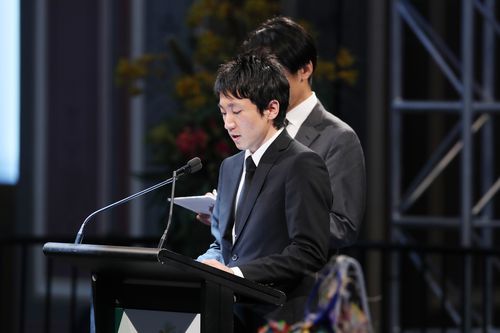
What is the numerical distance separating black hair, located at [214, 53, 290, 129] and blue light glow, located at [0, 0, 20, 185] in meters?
4.77

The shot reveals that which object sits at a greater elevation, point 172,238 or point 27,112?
point 27,112

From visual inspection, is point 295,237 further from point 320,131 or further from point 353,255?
point 353,255

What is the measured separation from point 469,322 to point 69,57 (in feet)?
10.4

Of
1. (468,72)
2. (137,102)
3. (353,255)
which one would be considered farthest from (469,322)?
(137,102)

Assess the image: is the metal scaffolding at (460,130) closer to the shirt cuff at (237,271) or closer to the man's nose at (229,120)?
the man's nose at (229,120)

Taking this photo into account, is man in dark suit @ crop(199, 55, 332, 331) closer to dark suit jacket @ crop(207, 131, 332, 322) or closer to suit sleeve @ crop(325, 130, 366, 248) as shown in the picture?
dark suit jacket @ crop(207, 131, 332, 322)

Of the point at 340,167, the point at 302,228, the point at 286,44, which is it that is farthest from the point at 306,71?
the point at 302,228

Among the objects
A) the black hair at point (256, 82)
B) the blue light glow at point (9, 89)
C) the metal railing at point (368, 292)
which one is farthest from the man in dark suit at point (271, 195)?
the blue light glow at point (9, 89)

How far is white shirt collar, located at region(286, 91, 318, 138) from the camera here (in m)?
2.94

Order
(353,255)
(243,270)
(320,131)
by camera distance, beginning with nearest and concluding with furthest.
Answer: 1. (243,270)
2. (320,131)
3. (353,255)

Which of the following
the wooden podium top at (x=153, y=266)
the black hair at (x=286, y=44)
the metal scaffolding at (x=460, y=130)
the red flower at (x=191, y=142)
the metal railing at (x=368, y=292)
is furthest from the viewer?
the metal railing at (x=368, y=292)

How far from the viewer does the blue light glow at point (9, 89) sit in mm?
7246

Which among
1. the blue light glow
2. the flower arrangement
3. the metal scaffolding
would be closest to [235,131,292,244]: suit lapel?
the flower arrangement

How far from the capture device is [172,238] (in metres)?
5.59
